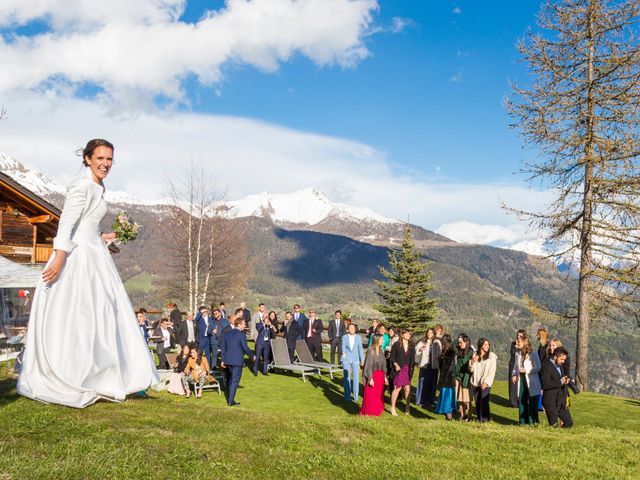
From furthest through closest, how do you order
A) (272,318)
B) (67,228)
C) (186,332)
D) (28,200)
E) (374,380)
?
(272,318) → (28,200) → (186,332) → (374,380) → (67,228)

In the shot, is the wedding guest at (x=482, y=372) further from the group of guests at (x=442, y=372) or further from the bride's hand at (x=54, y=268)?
the bride's hand at (x=54, y=268)

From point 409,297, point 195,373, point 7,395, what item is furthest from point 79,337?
point 409,297

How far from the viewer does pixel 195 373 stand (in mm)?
16906

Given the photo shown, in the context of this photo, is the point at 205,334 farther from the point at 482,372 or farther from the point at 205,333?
the point at 482,372

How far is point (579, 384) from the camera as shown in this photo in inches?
816

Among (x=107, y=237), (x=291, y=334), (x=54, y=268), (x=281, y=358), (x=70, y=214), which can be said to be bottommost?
(x=281, y=358)

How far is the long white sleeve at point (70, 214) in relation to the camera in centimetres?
564

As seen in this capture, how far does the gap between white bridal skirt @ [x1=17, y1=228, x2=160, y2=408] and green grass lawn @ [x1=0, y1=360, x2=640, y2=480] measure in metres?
0.27

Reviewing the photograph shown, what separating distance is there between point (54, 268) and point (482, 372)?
11263 millimetres

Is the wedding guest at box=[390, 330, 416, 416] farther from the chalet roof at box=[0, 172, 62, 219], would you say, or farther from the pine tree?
the pine tree

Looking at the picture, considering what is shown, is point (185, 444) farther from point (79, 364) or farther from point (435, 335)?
point (435, 335)

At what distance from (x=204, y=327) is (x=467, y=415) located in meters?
10.4

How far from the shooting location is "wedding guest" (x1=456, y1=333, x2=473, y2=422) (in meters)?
14.4

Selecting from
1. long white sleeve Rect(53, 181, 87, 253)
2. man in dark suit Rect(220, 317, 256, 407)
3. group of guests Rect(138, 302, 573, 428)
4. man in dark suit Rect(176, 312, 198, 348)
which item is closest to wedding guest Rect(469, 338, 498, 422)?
group of guests Rect(138, 302, 573, 428)
